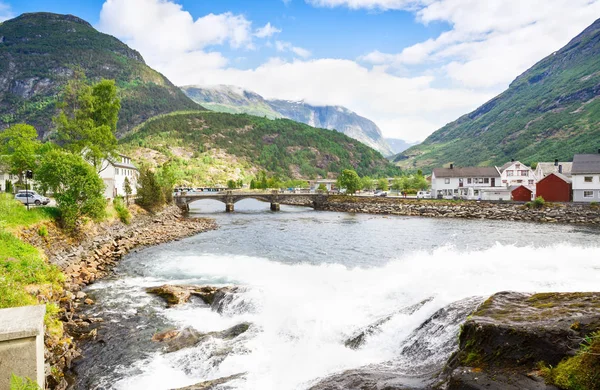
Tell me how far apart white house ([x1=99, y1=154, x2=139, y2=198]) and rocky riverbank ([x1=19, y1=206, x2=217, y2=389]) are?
753 centimetres

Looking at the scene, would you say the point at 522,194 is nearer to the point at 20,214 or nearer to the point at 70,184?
the point at 70,184

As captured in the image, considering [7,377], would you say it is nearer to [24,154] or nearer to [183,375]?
[183,375]

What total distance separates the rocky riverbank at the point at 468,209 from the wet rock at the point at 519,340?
64.5m

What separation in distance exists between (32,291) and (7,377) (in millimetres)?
11418

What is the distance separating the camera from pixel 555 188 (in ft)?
236

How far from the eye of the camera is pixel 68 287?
23.6 m

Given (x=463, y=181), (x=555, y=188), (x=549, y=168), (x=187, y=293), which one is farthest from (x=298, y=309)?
(x=549, y=168)

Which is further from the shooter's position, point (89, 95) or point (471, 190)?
point (471, 190)

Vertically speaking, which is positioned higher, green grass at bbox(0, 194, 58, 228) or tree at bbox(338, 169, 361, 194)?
tree at bbox(338, 169, 361, 194)

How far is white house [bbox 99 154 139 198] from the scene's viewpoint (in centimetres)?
5753

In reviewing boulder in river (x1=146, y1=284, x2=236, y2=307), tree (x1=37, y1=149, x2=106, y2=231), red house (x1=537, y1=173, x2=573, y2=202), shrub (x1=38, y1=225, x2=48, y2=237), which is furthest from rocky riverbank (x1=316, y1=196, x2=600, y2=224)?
shrub (x1=38, y1=225, x2=48, y2=237)

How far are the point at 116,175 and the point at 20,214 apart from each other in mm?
38955

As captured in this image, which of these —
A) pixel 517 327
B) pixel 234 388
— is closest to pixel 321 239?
pixel 234 388

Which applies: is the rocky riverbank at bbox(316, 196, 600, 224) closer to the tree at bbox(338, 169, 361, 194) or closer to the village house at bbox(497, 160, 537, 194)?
the tree at bbox(338, 169, 361, 194)
